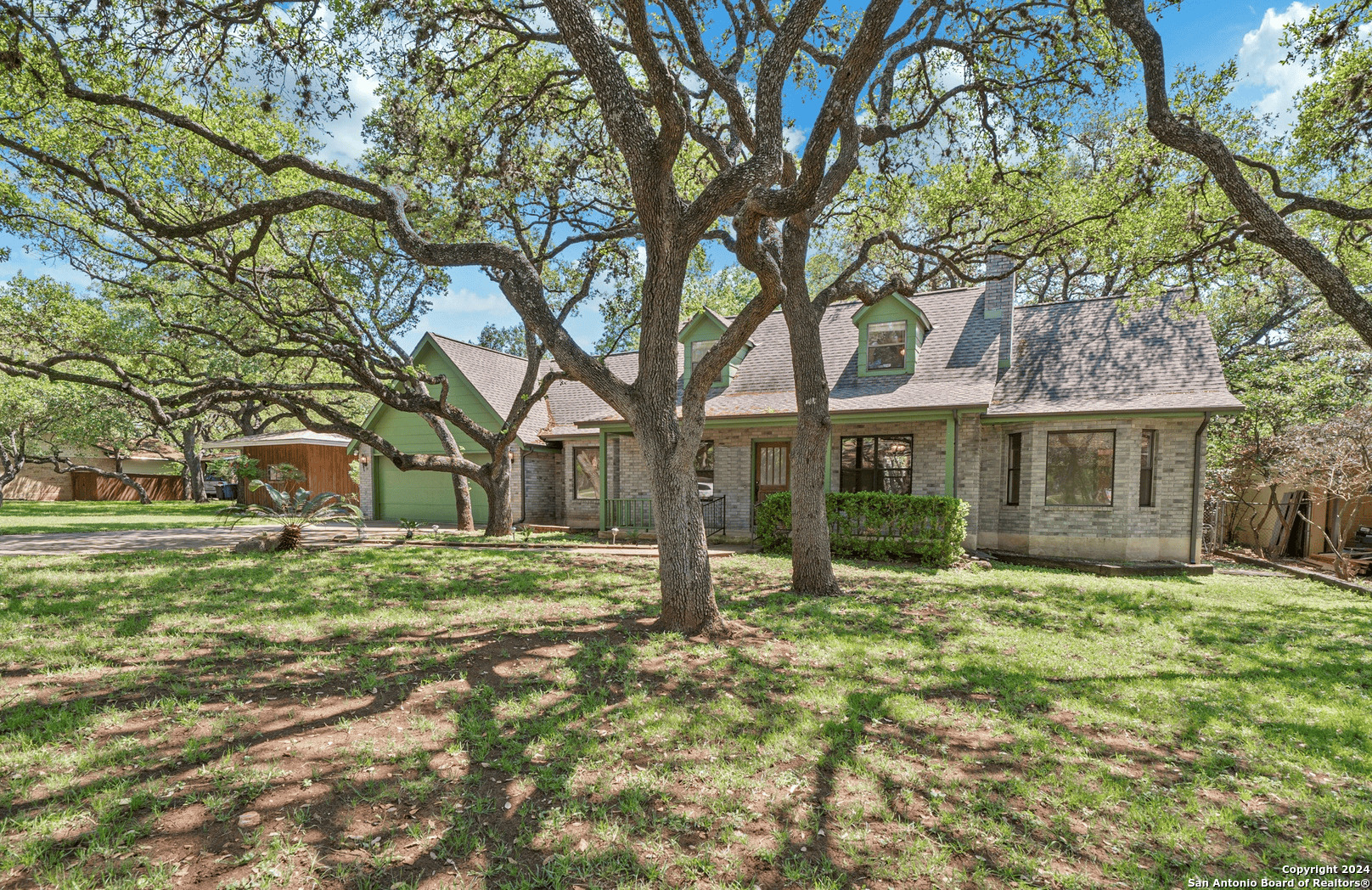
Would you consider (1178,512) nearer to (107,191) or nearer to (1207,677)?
(1207,677)

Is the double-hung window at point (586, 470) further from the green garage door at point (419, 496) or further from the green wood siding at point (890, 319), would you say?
the green wood siding at point (890, 319)

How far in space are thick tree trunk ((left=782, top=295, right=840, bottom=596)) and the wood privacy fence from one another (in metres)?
36.2

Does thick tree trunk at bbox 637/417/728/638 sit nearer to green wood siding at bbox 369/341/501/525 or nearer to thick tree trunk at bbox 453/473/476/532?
thick tree trunk at bbox 453/473/476/532

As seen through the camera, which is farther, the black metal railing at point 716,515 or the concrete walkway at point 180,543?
the black metal railing at point 716,515

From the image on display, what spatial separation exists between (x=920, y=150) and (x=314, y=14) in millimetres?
9379

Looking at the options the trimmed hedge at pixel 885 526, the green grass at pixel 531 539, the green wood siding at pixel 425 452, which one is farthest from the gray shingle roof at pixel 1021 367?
the green wood siding at pixel 425 452

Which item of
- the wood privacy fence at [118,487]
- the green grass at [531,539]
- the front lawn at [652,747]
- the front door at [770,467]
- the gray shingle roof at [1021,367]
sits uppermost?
the gray shingle roof at [1021,367]

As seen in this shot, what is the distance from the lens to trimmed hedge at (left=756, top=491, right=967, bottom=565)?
11078 mm

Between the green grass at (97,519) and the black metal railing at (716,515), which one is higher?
the black metal railing at (716,515)

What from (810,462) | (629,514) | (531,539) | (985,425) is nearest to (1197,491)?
(985,425)

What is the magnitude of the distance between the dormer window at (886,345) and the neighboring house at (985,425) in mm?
40

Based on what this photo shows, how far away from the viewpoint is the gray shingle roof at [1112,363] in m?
11.8

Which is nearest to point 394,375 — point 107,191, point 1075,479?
point 107,191

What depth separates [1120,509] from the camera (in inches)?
467
